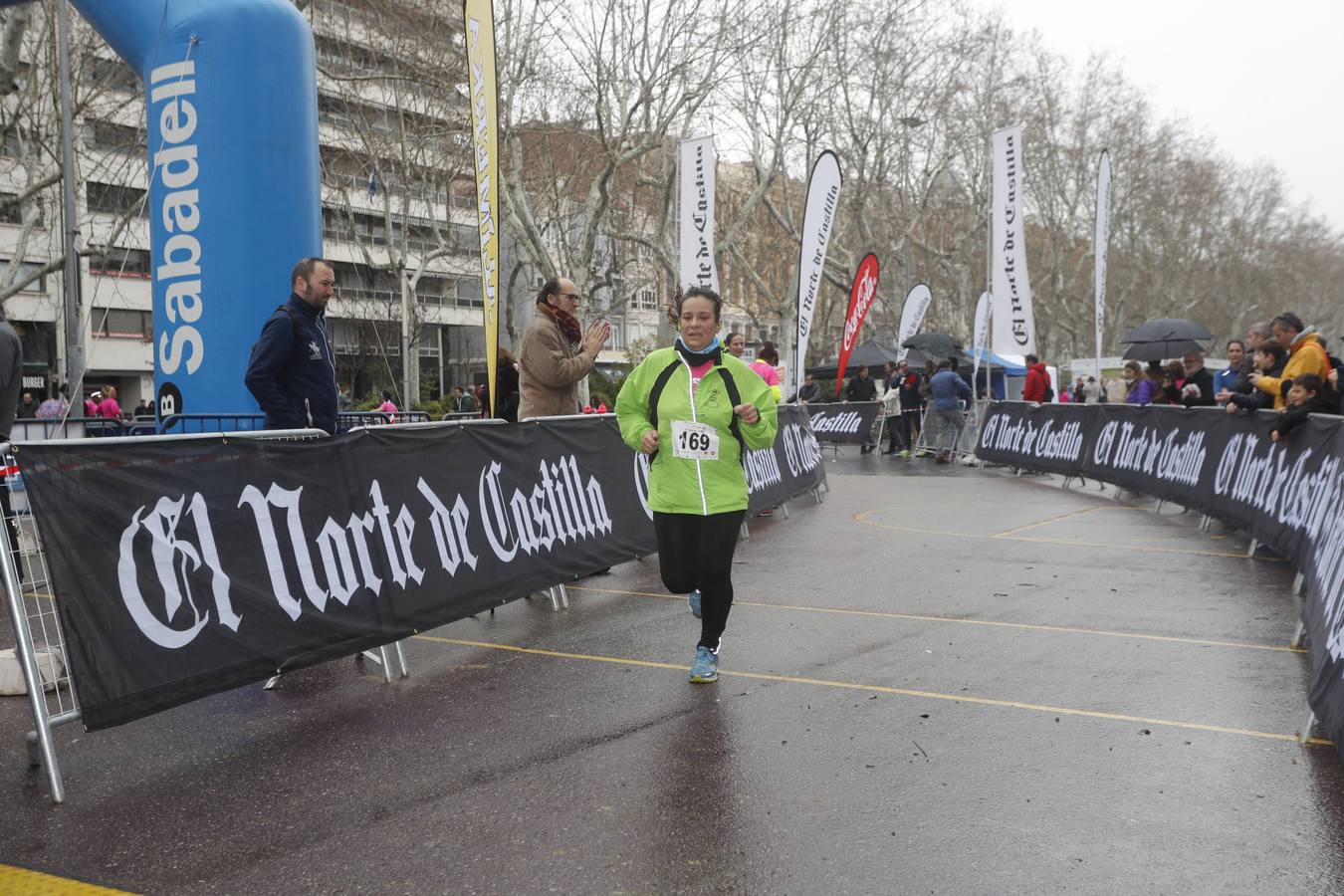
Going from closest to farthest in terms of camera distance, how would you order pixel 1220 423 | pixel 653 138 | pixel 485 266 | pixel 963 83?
pixel 485 266 → pixel 1220 423 → pixel 653 138 → pixel 963 83

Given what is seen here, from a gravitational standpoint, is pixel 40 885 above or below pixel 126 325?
below

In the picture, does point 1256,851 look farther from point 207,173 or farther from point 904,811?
point 207,173

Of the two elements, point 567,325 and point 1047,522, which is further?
point 1047,522

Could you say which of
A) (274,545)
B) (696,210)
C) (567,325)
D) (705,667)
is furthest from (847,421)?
(274,545)

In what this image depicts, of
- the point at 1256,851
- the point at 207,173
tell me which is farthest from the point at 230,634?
the point at 207,173

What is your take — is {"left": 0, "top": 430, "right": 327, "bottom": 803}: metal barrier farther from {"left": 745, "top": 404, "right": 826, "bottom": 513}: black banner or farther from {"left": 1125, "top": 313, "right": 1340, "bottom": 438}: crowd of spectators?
{"left": 1125, "top": 313, "right": 1340, "bottom": 438}: crowd of spectators

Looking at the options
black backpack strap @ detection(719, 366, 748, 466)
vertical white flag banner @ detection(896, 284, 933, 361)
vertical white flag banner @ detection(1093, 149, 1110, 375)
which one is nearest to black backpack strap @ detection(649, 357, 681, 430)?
black backpack strap @ detection(719, 366, 748, 466)

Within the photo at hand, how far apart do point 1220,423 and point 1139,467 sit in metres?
3.09

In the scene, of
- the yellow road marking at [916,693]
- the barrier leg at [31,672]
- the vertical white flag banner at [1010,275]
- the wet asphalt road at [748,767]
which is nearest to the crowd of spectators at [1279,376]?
the wet asphalt road at [748,767]

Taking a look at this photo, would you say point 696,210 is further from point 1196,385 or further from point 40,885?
point 40,885

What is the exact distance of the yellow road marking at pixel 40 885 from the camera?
11.5 feet

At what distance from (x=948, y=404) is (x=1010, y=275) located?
3280 millimetres

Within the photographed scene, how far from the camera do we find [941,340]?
31.7m

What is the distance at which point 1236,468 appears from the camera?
38.2 feet
